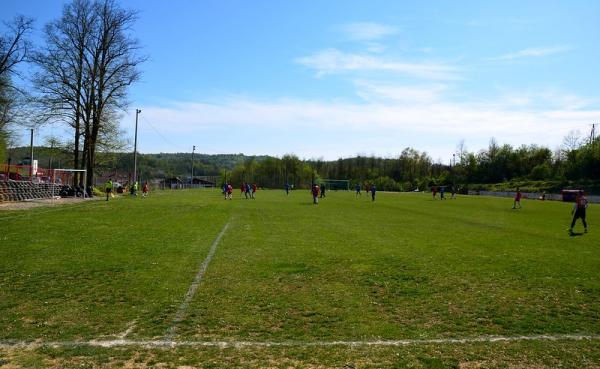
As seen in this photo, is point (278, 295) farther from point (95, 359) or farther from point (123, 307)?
point (95, 359)

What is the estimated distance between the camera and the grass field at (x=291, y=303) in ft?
18.5

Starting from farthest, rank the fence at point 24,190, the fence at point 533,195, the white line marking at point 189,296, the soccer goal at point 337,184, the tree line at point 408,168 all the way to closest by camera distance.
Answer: the soccer goal at point 337,184
the tree line at point 408,168
the fence at point 533,195
the fence at point 24,190
the white line marking at point 189,296

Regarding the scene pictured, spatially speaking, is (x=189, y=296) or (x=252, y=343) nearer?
(x=252, y=343)

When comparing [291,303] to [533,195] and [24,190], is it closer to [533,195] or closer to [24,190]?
[24,190]

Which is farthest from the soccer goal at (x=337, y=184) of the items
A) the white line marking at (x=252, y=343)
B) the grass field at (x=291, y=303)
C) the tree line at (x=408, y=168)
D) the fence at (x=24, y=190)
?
the white line marking at (x=252, y=343)

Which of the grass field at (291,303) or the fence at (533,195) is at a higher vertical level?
the fence at (533,195)

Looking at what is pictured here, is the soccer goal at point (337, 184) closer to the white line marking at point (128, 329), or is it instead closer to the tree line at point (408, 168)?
the tree line at point (408, 168)

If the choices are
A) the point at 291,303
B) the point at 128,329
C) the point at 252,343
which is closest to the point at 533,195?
the point at 291,303

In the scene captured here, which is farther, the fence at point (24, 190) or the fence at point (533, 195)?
the fence at point (533, 195)

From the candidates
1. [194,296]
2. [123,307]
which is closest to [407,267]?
[194,296]

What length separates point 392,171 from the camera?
149250 millimetres

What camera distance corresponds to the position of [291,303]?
793 centimetres

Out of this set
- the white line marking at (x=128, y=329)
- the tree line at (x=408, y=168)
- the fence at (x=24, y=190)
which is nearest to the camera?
the white line marking at (x=128, y=329)

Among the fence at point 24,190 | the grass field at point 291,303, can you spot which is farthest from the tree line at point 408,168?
the grass field at point 291,303
